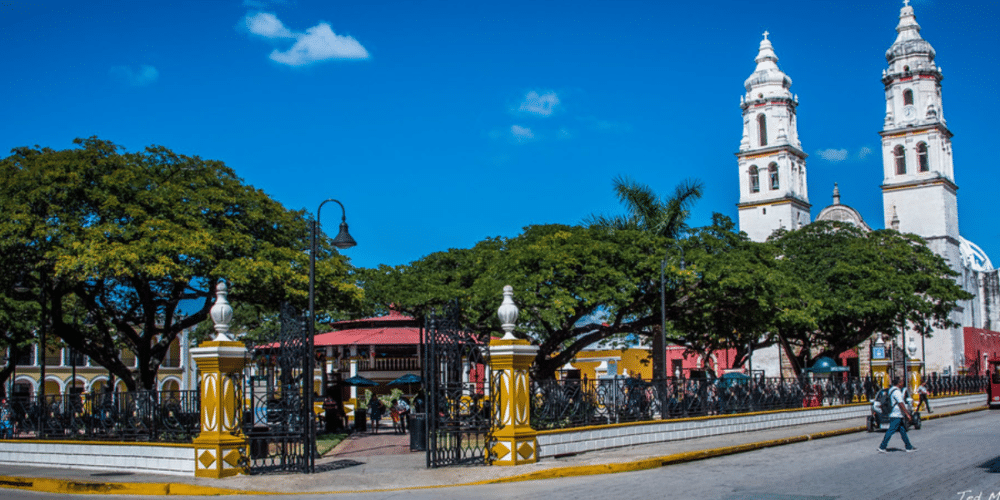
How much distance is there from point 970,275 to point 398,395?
51.6 metres

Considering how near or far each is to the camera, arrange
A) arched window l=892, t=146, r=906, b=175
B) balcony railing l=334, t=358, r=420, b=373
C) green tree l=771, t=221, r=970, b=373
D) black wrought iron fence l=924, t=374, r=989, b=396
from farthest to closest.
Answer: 1. arched window l=892, t=146, r=906, b=175
2. balcony railing l=334, t=358, r=420, b=373
3. black wrought iron fence l=924, t=374, r=989, b=396
4. green tree l=771, t=221, r=970, b=373

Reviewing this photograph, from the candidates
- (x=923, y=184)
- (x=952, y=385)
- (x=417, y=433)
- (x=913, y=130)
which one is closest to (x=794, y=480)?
(x=417, y=433)

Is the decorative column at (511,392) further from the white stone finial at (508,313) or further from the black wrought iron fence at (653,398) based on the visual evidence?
the black wrought iron fence at (653,398)

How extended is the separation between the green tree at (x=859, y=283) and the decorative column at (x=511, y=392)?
22318mm

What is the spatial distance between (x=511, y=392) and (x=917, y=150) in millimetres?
55023

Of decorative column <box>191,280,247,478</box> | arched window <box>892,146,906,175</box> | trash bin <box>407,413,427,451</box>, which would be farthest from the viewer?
arched window <box>892,146,906,175</box>

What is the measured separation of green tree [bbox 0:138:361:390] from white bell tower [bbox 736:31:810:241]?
141ft

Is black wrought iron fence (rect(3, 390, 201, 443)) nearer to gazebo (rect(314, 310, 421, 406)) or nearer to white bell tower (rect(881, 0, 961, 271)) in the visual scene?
gazebo (rect(314, 310, 421, 406))

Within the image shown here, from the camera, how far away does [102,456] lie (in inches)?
627

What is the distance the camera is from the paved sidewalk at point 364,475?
13195mm

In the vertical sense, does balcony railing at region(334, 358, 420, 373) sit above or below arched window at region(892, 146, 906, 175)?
below

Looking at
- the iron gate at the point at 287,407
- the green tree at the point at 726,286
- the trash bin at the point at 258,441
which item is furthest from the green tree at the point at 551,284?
the iron gate at the point at 287,407

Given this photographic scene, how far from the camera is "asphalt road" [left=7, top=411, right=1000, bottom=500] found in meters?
11.4

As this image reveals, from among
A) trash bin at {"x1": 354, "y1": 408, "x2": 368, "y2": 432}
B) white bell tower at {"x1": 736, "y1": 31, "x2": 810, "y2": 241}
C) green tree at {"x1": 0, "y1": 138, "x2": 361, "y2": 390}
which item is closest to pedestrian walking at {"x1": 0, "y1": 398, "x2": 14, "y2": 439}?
green tree at {"x1": 0, "y1": 138, "x2": 361, "y2": 390}
